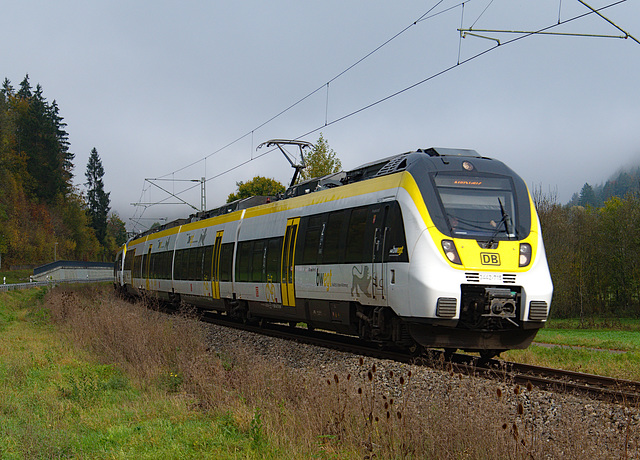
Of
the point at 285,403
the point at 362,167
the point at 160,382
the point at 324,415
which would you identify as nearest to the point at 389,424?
the point at 324,415

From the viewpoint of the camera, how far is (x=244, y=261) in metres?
18.6

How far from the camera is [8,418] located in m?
9.00

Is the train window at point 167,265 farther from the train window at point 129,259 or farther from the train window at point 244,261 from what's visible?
the train window at point 244,261

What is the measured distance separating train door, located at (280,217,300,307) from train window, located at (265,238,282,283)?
31 cm

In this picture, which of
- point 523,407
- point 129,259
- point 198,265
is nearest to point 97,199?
point 129,259

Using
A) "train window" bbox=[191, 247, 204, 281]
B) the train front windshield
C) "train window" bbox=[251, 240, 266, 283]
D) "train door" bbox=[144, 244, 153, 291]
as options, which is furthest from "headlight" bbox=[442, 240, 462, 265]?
"train door" bbox=[144, 244, 153, 291]

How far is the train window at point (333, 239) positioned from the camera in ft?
41.5

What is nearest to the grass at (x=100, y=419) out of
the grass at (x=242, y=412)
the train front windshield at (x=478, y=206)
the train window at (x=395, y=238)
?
the grass at (x=242, y=412)

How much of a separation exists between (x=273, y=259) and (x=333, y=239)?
3758mm

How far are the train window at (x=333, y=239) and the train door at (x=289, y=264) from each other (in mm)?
1840

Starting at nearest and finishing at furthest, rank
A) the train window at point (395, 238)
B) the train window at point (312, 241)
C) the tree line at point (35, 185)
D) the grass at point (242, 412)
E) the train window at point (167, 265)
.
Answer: the grass at point (242, 412)
the train window at point (395, 238)
the train window at point (312, 241)
the train window at point (167, 265)
the tree line at point (35, 185)

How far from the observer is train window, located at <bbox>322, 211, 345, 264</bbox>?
41.5 feet

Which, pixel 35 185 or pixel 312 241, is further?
pixel 35 185

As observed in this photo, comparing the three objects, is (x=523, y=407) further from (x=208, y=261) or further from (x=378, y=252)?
(x=208, y=261)
